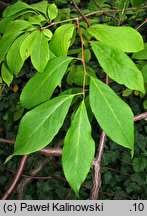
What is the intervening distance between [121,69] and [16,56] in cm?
21

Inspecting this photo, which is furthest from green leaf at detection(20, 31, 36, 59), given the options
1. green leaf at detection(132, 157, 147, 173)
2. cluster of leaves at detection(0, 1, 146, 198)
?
green leaf at detection(132, 157, 147, 173)

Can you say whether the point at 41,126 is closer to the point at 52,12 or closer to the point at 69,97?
the point at 69,97

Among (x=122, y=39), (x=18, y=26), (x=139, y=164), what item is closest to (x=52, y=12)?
(x=18, y=26)

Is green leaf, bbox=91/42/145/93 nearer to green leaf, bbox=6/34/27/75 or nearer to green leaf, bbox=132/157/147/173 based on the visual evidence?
green leaf, bbox=6/34/27/75

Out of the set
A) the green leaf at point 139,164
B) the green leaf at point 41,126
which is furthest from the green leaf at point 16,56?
the green leaf at point 139,164

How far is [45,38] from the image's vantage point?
0.53 meters

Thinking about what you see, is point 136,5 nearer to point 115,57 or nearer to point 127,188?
point 115,57

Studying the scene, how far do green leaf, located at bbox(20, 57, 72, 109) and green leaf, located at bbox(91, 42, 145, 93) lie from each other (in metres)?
0.08

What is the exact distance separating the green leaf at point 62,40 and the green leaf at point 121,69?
0.07 meters

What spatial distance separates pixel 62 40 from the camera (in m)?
0.53

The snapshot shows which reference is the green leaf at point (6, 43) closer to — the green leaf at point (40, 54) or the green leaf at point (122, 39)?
the green leaf at point (40, 54)

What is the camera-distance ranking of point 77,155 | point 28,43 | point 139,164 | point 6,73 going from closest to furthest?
point 77,155 → point 28,43 → point 6,73 → point 139,164

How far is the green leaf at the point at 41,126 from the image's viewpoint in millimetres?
455

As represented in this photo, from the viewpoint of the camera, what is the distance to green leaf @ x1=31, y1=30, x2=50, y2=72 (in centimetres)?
51
